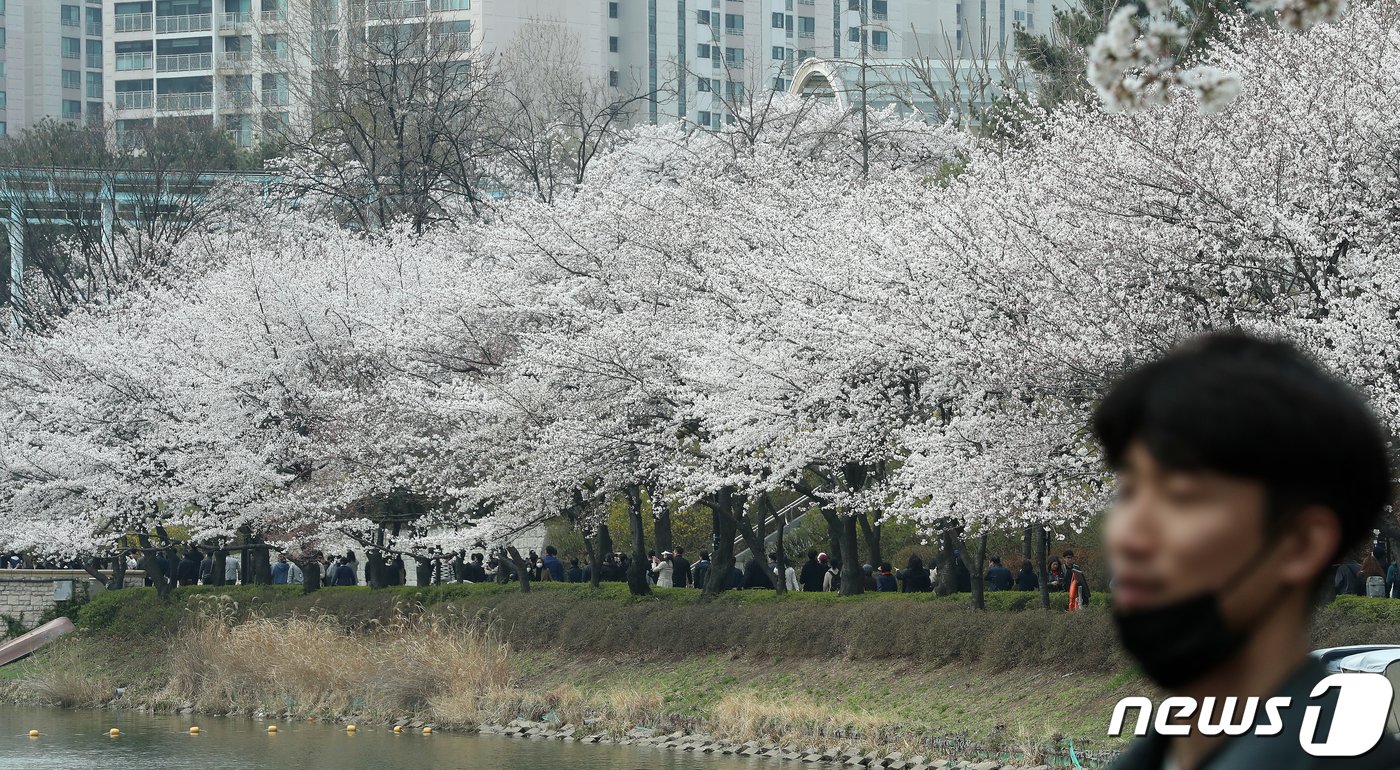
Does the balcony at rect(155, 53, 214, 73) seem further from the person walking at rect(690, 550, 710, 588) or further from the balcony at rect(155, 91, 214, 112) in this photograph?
the person walking at rect(690, 550, 710, 588)

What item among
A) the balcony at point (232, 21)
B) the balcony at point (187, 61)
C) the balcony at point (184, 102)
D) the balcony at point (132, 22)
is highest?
the balcony at point (132, 22)

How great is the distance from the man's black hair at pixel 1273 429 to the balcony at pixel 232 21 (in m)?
93.7

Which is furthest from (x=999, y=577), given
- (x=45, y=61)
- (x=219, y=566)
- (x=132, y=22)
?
(x=45, y=61)

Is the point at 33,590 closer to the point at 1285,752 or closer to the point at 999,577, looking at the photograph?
the point at 999,577

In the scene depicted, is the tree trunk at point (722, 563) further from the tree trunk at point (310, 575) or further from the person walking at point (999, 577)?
the tree trunk at point (310, 575)

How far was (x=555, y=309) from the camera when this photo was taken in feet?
87.4

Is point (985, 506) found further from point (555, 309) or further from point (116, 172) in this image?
point (116, 172)

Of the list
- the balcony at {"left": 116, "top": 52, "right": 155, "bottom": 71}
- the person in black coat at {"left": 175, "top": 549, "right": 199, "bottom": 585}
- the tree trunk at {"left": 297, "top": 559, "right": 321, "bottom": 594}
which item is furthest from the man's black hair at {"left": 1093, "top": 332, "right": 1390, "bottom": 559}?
the balcony at {"left": 116, "top": 52, "right": 155, "bottom": 71}

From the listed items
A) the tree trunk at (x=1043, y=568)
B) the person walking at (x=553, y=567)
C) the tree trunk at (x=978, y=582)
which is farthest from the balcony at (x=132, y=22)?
the tree trunk at (x=1043, y=568)

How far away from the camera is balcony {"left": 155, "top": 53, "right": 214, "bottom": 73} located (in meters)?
94.1

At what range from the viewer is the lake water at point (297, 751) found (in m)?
20.4

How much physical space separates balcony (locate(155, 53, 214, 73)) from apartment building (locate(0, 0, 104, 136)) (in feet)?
34.3

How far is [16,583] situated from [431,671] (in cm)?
1833

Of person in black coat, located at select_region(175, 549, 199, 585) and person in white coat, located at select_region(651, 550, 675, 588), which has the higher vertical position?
person in white coat, located at select_region(651, 550, 675, 588)
